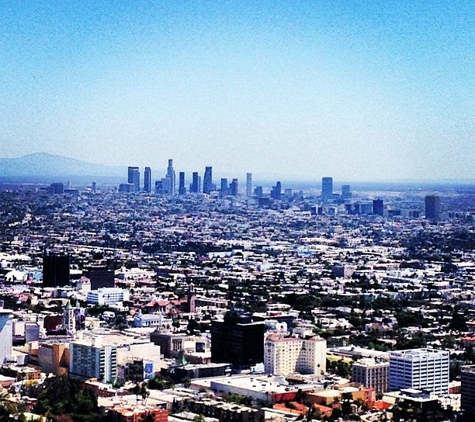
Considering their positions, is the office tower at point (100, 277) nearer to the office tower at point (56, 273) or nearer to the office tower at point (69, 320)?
the office tower at point (56, 273)

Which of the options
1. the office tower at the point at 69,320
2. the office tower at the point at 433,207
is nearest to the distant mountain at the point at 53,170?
the office tower at the point at 433,207

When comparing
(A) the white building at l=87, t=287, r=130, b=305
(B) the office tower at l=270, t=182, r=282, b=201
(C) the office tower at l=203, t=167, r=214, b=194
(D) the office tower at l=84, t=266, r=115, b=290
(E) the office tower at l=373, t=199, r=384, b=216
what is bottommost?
(A) the white building at l=87, t=287, r=130, b=305

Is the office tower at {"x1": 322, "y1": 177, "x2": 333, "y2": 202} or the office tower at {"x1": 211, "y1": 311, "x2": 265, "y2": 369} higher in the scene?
the office tower at {"x1": 322, "y1": 177, "x2": 333, "y2": 202}

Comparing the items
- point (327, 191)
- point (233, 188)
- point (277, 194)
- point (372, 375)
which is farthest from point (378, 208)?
point (372, 375)

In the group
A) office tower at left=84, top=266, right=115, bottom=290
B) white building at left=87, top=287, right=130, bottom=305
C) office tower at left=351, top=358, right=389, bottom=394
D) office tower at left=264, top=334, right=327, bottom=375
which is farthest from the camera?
office tower at left=84, top=266, right=115, bottom=290

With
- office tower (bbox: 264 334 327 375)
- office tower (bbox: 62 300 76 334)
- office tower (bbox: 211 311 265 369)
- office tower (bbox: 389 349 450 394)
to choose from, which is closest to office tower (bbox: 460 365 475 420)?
office tower (bbox: 389 349 450 394)

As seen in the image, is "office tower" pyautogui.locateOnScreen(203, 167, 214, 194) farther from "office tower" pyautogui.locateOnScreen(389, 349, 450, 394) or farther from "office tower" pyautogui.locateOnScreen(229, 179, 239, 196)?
"office tower" pyautogui.locateOnScreen(389, 349, 450, 394)

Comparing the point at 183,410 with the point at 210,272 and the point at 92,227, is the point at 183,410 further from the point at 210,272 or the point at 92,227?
the point at 92,227
